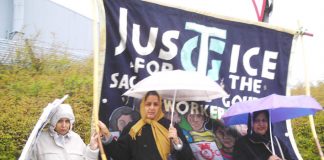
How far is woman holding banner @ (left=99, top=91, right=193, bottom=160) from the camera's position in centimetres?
372

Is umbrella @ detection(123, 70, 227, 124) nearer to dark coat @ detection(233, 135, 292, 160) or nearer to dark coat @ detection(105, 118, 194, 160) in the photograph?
dark coat @ detection(105, 118, 194, 160)

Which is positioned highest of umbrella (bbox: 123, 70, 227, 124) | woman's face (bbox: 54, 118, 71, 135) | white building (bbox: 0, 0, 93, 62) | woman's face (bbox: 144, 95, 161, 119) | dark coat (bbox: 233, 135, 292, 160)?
white building (bbox: 0, 0, 93, 62)

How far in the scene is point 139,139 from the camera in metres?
A: 3.79

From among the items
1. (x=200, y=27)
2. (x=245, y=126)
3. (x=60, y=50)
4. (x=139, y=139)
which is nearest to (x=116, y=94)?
(x=139, y=139)

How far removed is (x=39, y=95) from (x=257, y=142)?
9.33 ft

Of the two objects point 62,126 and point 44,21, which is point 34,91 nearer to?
point 62,126

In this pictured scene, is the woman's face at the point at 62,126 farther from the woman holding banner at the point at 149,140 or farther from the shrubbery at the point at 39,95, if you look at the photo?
the shrubbery at the point at 39,95

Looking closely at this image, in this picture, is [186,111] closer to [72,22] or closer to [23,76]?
[23,76]

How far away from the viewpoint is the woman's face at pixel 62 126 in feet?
11.8

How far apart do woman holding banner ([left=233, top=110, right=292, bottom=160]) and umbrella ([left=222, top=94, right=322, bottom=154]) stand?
10 centimetres

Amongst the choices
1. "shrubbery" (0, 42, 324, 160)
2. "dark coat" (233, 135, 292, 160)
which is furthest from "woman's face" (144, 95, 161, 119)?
"shrubbery" (0, 42, 324, 160)

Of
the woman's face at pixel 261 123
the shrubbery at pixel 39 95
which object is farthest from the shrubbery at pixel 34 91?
the woman's face at pixel 261 123

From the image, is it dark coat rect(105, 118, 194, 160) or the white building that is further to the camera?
the white building

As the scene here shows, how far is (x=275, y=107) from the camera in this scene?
12.0ft
